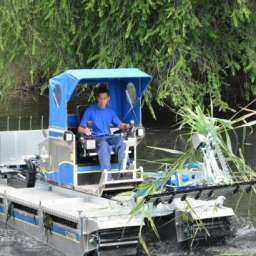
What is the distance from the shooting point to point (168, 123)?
2581 cm

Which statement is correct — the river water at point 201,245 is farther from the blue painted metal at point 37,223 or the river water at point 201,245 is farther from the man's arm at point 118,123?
the man's arm at point 118,123

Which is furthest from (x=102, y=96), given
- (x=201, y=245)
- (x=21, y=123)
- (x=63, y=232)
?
(x=21, y=123)

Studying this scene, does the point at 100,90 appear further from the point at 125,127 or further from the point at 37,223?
the point at 37,223

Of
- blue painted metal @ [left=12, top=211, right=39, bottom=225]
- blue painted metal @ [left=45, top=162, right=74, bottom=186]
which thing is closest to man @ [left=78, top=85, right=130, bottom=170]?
blue painted metal @ [left=45, top=162, right=74, bottom=186]

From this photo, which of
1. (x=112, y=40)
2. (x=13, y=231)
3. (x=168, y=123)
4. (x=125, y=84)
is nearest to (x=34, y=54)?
(x=112, y=40)

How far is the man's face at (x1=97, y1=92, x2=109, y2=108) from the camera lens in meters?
11.4

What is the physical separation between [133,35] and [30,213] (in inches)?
373

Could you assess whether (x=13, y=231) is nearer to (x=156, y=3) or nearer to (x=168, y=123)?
(x=156, y=3)

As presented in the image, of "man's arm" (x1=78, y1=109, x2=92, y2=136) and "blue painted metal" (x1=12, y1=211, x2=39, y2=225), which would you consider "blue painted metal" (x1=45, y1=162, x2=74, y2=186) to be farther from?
"blue painted metal" (x1=12, y1=211, x2=39, y2=225)

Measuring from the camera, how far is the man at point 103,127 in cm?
1098

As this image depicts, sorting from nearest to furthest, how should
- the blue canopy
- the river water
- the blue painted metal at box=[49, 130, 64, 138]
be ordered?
1. the river water
2. the blue canopy
3. the blue painted metal at box=[49, 130, 64, 138]

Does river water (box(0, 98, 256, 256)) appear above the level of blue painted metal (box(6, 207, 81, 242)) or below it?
below

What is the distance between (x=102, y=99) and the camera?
37.4ft

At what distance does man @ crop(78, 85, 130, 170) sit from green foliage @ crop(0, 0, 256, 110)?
667 centimetres
